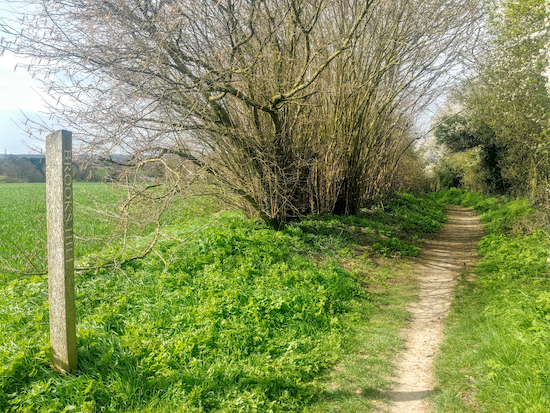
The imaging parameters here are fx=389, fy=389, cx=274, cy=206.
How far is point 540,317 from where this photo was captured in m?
4.66

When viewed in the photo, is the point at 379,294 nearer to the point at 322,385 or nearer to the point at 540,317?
the point at 540,317

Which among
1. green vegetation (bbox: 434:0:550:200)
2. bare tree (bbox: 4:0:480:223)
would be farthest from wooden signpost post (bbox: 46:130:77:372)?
green vegetation (bbox: 434:0:550:200)

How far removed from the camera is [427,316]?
232 inches

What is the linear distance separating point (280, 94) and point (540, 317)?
17.2 ft

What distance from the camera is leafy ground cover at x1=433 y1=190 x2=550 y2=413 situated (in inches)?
142

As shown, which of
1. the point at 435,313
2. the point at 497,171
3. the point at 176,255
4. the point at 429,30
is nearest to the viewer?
the point at 435,313

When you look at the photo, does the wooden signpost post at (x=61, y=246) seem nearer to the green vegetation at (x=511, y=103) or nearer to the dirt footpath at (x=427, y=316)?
the dirt footpath at (x=427, y=316)

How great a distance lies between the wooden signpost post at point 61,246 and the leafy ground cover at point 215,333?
227 millimetres

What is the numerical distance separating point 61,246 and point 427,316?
16.5 ft

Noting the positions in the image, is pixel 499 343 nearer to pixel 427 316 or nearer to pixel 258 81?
pixel 427 316

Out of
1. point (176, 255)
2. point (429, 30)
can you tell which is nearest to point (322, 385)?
point (176, 255)

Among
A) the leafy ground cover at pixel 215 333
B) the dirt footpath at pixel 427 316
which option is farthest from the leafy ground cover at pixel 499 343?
the leafy ground cover at pixel 215 333

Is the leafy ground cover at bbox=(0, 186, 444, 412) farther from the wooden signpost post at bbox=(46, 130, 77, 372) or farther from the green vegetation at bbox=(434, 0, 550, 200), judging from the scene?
the green vegetation at bbox=(434, 0, 550, 200)

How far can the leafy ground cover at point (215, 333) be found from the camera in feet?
11.6
